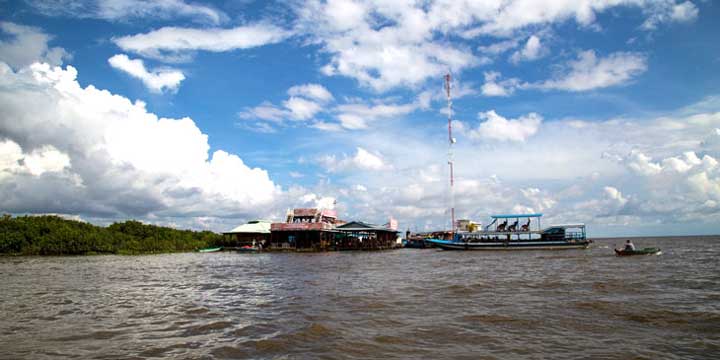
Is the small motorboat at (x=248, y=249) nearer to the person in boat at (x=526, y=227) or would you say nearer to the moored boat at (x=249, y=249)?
the moored boat at (x=249, y=249)

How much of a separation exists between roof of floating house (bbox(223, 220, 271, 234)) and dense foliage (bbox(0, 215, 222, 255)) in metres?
6.78

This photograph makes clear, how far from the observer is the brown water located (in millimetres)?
7156

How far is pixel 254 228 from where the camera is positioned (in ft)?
175

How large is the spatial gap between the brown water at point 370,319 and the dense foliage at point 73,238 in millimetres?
27118

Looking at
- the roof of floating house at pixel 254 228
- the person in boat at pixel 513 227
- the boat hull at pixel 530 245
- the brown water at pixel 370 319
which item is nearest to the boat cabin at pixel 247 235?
the roof of floating house at pixel 254 228

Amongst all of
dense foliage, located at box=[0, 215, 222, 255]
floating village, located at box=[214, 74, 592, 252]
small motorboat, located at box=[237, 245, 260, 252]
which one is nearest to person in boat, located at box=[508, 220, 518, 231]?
floating village, located at box=[214, 74, 592, 252]

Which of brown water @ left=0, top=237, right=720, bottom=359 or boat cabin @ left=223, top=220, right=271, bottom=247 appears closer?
brown water @ left=0, top=237, right=720, bottom=359

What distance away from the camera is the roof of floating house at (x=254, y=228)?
52094 mm

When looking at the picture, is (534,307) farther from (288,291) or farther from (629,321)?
(288,291)

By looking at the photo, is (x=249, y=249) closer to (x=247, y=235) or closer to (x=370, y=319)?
(x=247, y=235)

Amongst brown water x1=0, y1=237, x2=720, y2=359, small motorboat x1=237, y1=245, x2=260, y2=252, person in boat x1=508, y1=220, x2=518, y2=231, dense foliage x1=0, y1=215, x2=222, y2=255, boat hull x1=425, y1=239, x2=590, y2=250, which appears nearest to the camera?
brown water x1=0, y1=237, x2=720, y2=359

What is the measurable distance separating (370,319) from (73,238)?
40.9 meters

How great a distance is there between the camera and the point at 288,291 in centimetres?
1462

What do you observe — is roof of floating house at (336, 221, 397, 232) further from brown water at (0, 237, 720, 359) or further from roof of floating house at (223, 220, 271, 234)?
brown water at (0, 237, 720, 359)
